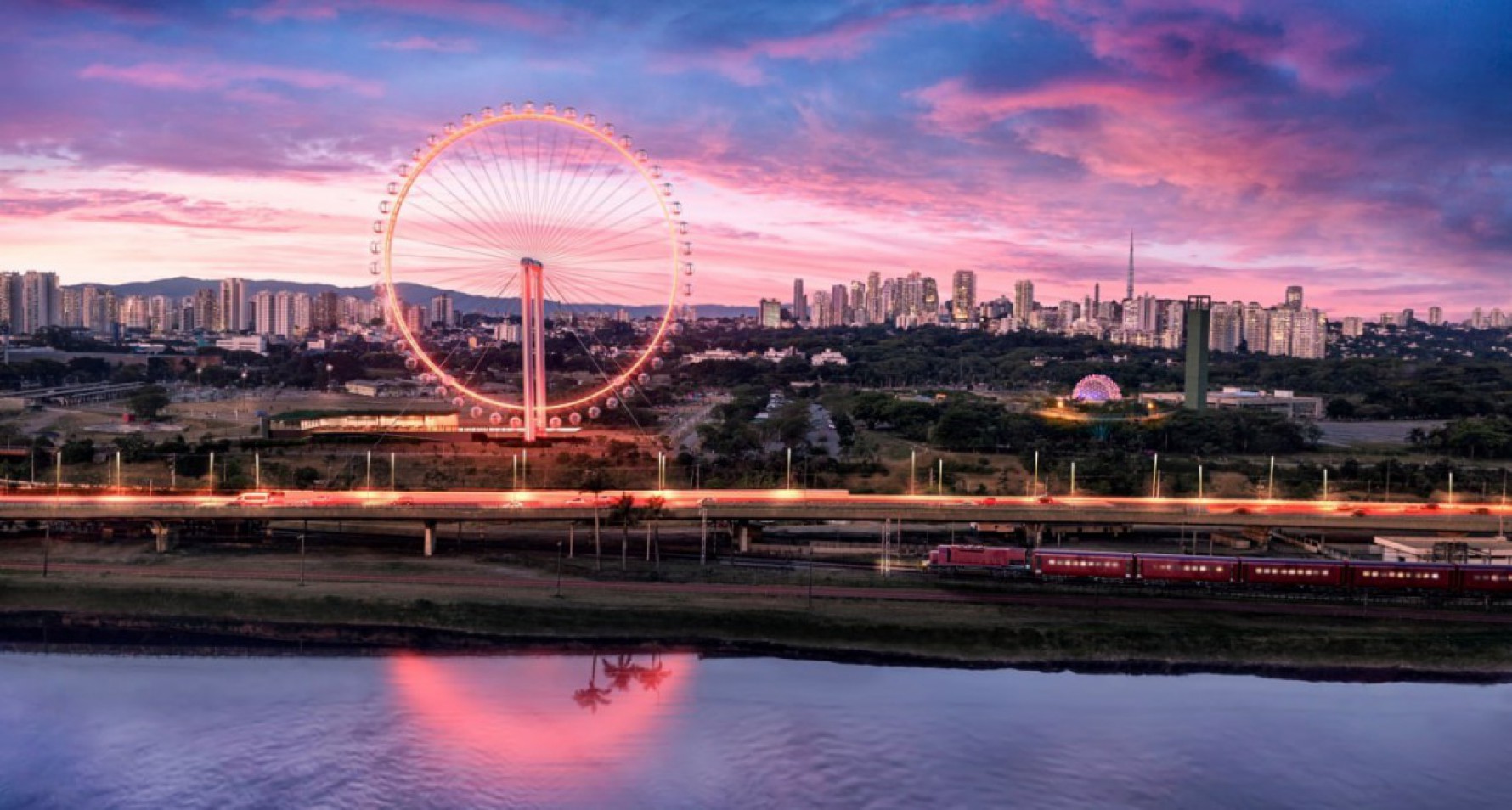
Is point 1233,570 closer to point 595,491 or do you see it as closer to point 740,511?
point 740,511

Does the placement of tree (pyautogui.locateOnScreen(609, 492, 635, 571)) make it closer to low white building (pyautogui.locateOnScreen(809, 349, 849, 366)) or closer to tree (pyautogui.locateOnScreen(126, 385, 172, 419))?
tree (pyautogui.locateOnScreen(126, 385, 172, 419))

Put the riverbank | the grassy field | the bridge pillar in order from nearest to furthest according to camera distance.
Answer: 1. the riverbank
2. the grassy field
3. the bridge pillar

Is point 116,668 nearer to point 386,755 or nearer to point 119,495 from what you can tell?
point 386,755

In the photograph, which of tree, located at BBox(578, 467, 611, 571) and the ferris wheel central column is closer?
tree, located at BBox(578, 467, 611, 571)

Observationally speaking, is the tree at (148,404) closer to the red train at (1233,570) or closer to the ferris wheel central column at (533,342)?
the ferris wheel central column at (533,342)

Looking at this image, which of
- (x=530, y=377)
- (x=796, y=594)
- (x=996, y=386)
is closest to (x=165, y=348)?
(x=996, y=386)

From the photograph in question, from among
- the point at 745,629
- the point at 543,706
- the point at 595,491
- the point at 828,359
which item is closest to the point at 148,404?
the point at 595,491

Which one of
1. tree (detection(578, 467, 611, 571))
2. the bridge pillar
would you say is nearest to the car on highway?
the bridge pillar
